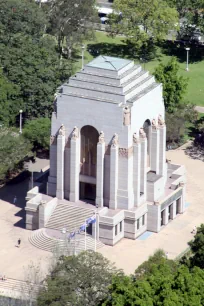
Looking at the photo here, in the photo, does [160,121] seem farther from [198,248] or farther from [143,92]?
[198,248]

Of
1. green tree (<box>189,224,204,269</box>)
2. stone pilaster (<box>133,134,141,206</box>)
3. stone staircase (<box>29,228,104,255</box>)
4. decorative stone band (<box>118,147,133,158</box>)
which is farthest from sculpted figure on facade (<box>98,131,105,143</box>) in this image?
green tree (<box>189,224,204,269</box>)

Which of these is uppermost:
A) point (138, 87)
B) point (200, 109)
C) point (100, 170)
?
point (138, 87)

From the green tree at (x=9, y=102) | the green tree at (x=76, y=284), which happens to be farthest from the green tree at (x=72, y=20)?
the green tree at (x=76, y=284)

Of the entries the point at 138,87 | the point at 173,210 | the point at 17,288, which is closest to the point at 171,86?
the point at 173,210

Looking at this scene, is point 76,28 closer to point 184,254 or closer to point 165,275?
point 184,254

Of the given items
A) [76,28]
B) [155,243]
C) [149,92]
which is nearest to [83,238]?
[155,243]

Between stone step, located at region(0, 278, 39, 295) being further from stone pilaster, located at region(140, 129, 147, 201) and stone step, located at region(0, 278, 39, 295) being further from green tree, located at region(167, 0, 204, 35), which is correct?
green tree, located at region(167, 0, 204, 35)

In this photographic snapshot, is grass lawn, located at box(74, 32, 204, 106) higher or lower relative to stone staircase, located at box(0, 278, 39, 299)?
higher
